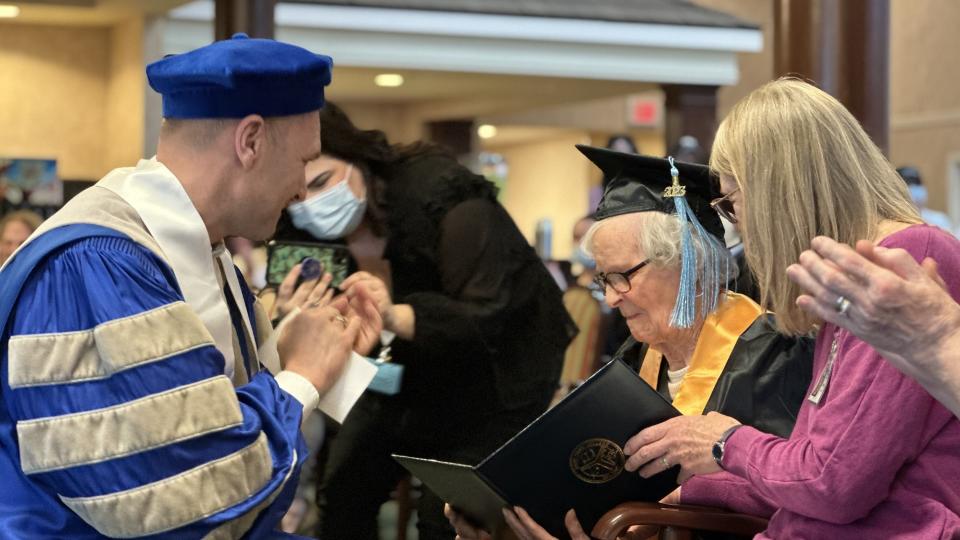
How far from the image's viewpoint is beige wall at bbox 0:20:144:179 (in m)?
9.60

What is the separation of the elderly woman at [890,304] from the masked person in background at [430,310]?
193cm

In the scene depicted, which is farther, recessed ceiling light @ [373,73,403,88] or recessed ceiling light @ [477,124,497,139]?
recessed ceiling light @ [477,124,497,139]

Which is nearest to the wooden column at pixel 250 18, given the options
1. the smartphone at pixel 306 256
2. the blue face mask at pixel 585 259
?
the blue face mask at pixel 585 259

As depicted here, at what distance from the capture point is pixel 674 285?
10.5ft

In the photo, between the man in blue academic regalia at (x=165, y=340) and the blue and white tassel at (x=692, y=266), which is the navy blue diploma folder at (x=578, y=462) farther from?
the man in blue academic regalia at (x=165, y=340)

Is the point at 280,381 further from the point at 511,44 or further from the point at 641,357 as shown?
the point at 511,44

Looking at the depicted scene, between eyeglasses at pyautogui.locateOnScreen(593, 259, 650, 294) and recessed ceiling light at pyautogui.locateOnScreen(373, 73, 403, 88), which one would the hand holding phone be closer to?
eyeglasses at pyautogui.locateOnScreen(593, 259, 650, 294)

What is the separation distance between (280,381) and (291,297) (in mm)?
885

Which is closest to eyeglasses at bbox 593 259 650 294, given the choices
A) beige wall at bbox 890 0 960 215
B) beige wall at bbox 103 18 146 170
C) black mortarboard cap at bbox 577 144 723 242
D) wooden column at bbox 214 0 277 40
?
black mortarboard cap at bbox 577 144 723 242

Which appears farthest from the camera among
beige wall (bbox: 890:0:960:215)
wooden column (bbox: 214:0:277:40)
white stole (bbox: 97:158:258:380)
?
beige wall (bbox: 890:0:960:215)

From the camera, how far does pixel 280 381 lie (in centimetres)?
253

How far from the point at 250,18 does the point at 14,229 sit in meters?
1.47

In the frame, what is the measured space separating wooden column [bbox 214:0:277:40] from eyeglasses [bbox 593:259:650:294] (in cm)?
303

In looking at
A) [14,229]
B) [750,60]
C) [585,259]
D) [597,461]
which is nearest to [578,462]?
[597,461]
